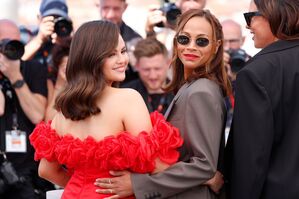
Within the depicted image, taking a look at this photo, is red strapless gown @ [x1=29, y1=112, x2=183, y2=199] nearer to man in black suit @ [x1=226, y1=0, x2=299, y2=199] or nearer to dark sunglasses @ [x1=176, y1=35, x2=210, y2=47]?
man in black suit @ [x1=226, y1=0, x2=299, y2=199]

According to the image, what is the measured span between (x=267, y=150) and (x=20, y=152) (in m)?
2.55

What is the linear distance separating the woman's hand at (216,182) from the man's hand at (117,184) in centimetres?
39

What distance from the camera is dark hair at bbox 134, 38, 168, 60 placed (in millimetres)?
5395

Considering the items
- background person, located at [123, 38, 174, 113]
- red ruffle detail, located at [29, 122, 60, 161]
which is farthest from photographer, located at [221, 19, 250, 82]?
red ruffle detail, located at [29, 122, 60, 161]

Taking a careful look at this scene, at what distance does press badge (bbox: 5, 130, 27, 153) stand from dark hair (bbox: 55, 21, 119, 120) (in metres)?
2.02

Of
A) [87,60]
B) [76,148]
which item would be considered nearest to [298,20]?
[87,60]

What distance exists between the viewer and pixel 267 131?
297 cm

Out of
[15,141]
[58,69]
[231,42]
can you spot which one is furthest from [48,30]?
[231,42]

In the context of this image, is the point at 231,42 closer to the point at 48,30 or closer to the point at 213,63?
the point at 48,30

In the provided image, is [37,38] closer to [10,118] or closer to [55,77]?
[55,77]

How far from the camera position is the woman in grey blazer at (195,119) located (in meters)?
2.98

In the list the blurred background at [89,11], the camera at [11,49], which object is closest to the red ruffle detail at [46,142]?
the camera at [11,49]

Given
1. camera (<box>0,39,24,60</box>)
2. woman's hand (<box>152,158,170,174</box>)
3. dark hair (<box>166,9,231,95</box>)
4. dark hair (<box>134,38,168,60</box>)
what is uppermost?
dark hair (<box>166,9,231,95</box>)

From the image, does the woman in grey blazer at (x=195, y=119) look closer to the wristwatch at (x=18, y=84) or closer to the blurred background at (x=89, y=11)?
the wristwatch at (x=18, y=84)
